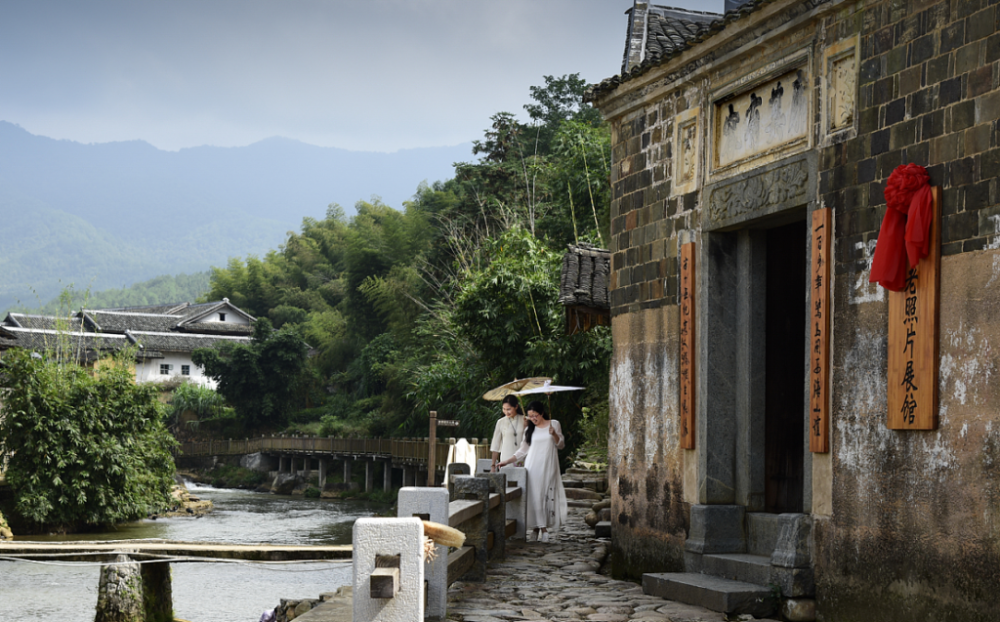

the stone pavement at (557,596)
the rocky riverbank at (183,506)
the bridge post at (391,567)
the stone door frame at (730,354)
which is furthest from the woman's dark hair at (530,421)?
the rocky riverbank at (183,506)

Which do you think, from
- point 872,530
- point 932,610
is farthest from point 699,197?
point 932,610

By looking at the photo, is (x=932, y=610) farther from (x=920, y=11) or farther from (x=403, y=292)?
(x=403, y=292)

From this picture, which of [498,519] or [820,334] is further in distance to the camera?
[498,519]

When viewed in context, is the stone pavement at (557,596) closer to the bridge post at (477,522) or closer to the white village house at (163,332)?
the bridge post at (477,522)

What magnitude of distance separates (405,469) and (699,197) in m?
28.4

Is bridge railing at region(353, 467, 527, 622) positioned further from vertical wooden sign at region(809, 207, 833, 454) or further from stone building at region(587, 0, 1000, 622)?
vertical wooden sign at region(809, 207, 833, 454)

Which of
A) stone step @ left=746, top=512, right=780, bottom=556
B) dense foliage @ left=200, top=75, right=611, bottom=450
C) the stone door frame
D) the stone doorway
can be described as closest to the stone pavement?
stone step @ left=746, top=512, right=780, bottom=556

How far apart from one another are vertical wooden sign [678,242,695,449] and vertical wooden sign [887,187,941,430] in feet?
7.26

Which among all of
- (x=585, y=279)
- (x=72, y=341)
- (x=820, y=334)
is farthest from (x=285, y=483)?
(x=820, y=334)

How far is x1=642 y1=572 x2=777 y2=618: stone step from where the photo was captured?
268 inches

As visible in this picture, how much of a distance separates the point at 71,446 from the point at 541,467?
54.5ft

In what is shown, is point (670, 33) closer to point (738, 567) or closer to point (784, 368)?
point (784, 368)

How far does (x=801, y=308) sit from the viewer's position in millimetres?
8438

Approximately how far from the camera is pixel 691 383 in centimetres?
818
